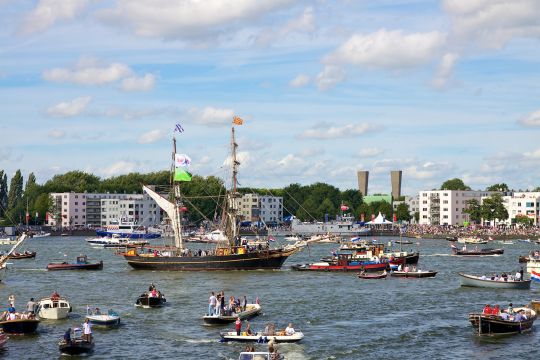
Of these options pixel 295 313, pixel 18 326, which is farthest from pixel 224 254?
pixel 18 326

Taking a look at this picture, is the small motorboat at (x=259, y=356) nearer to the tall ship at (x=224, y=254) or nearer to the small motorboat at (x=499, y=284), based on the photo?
the small motorboat at (x=499, y=284)

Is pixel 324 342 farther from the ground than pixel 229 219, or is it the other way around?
pixel 229 219

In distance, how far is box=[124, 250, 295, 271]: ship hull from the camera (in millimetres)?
125812

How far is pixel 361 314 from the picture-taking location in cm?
8094

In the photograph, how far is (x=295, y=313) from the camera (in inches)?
3184

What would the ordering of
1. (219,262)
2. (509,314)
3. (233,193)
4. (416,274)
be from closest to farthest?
(509,314)
(416,274)
(219,262)
(233,193)

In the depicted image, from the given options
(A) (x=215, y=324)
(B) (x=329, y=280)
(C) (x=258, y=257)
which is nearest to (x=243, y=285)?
(B) (x=329, y=280)

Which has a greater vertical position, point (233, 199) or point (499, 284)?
point (233, 199)

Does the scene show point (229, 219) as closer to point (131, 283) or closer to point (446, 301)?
point (131, 283)

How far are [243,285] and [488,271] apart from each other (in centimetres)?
4109

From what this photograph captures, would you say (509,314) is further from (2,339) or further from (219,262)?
(219,262)

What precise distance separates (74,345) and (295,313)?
25289mm

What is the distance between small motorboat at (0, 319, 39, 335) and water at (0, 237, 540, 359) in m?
0.81

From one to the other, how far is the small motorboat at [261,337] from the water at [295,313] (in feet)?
1.94
